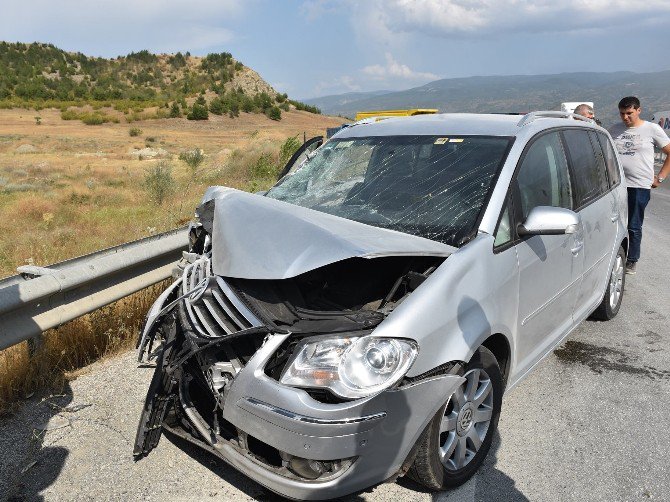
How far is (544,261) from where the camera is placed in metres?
3.38

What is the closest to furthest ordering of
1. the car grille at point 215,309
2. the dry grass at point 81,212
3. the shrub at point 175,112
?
the car grille at point 215,309 → the dry grass at point 81,212 → the shrub at point 175,112

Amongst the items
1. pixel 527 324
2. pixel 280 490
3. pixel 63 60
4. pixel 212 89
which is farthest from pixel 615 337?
pixel 63 60

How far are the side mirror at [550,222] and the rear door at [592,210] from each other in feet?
3.35

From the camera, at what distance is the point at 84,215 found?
1123 centimetres

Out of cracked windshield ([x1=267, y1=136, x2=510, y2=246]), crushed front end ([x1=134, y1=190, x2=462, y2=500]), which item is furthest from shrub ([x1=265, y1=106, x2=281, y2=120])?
crushed front end ([x1=134, y1=190, x2=462, y2=500])

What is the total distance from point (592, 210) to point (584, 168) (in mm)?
333

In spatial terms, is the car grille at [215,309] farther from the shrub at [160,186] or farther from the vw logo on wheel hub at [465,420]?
the shrub at [160,186]

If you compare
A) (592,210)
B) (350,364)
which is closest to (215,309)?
(350,364)

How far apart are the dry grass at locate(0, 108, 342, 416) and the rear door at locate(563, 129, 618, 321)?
340 cm

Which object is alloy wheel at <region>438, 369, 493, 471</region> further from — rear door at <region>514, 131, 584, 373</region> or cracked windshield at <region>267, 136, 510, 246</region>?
cracked windshield at <region>267, 136, 510, 246</region>

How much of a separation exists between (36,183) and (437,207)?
16242 millimetres

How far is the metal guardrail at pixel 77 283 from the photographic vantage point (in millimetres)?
3229

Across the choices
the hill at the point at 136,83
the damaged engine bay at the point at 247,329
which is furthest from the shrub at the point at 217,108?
the damaged engine bay at the point at 247,329

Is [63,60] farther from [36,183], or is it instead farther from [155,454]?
[155,454]
